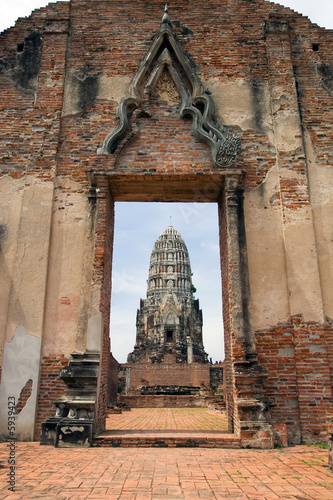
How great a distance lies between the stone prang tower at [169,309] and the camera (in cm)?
4566

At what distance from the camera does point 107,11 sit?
30.8 feet

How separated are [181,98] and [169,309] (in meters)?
40.1

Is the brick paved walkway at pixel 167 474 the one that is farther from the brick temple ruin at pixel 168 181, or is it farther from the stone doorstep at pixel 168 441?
the brick temple ruin at pixel 168 181

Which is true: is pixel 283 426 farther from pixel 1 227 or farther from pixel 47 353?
pixel 1 227

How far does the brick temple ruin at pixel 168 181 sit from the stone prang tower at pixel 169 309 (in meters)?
36.4

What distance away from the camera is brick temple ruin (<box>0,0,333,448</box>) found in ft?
22.9

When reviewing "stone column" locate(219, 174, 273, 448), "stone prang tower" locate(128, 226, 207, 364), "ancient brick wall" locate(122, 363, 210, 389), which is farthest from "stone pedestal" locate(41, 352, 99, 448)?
"stone prang tower" locate(128, 226, 207, 364)

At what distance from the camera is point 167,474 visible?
14.5 feet

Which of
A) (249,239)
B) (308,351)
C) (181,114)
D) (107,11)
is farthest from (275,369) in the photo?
(107,11)

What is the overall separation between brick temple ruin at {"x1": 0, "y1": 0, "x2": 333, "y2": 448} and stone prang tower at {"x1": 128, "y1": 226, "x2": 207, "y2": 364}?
1433 inches

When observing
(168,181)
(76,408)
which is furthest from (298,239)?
(76,408)

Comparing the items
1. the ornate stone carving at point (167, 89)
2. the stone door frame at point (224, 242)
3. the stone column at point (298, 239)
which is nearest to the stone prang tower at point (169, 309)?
the stone door frame at point (224, 242)

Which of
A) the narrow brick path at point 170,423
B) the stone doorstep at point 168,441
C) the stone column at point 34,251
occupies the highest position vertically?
the stone column at point 34,251

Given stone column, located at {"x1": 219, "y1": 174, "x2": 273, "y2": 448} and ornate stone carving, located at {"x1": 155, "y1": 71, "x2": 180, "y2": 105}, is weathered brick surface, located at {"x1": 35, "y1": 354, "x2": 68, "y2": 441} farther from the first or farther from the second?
ornate stone carving, located at {"x1": 155, "y1": 71, "x2": 180, "y2": 105}
